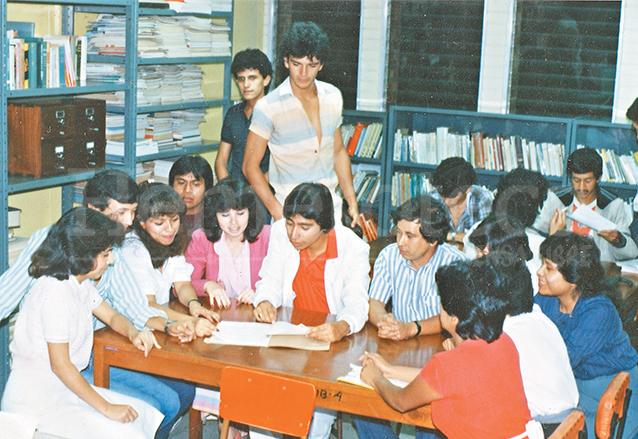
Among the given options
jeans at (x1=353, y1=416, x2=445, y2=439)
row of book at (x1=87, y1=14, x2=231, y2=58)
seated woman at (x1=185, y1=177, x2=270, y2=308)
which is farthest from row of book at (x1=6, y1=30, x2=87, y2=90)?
jeans at (x1=353, y1=416, x2=445, y2=439)

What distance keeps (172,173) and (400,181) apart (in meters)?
2.37

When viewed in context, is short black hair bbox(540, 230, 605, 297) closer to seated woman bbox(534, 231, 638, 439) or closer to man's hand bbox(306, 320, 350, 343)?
seated woman bbox(534, 231, 638, 439)

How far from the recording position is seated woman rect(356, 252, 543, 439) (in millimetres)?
1939

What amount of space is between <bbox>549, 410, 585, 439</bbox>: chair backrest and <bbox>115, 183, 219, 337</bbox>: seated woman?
54.0 inches

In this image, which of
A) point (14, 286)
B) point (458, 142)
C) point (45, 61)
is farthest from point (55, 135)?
point (458, 142)

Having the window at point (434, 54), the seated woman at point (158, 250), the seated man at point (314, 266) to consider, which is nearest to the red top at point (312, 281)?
the seated man at point (314, 266)

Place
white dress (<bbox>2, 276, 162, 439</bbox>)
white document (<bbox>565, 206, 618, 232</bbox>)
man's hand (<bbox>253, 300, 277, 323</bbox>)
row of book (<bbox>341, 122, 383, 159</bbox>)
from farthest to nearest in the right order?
1. row of book (<bbox>341, 122, 383, 159</bbox>)
2. white document (<bbox>565, 206, 618, 232</bbox>)
3. man's hand (<bbox>253, 300, 277, 323</bbox>)
4. white dress (<bbox>2, 276, 162, 439</bbox>)

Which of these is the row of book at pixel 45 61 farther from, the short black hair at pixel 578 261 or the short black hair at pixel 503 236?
the short black hair at pixel 578 261

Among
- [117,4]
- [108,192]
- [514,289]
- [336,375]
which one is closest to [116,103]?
[117,4]

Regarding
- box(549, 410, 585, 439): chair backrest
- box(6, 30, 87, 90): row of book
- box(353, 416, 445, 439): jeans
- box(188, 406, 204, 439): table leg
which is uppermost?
box(6, 30, 87, 90): row of book

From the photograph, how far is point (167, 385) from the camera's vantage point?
9.48 feet

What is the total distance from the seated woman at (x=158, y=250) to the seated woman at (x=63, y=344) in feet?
1.36

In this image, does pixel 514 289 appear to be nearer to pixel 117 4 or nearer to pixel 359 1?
pixel 117 4

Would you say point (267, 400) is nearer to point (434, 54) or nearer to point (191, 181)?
point (191, 181)
